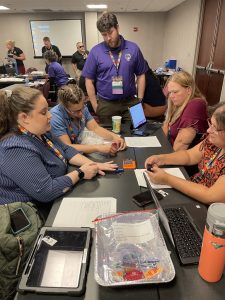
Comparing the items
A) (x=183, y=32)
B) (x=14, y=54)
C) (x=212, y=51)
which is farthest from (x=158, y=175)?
(x=14, y=54)

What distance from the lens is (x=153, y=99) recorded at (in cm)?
299

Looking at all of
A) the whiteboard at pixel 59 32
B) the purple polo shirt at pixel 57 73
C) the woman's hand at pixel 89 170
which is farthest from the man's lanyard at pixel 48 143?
the whiteboard at pixel 59 32

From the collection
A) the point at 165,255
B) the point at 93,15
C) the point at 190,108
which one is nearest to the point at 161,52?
the point at 93,15

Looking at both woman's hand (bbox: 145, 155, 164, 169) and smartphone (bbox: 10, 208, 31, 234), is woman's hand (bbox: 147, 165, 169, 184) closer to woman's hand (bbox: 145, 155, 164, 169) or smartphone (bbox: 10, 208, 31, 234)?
woman's hand (bbox: 145, 155, 164, 169)

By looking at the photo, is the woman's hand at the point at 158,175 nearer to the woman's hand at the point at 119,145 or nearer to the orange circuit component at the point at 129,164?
the orange circuit component at the point at 129,164

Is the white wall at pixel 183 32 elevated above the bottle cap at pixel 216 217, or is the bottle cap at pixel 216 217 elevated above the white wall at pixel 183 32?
the white wall at pixel 183 32

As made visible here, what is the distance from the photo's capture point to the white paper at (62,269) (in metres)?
0.79

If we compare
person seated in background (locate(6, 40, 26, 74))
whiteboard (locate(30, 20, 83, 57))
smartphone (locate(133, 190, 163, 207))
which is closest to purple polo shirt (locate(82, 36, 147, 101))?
smartphone (locate(133, 190, 163, 207))

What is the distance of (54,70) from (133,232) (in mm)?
4756

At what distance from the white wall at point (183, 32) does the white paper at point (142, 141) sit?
4.65 meters

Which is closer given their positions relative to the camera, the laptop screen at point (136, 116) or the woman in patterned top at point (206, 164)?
the woman in patterned top at point (206, 164)

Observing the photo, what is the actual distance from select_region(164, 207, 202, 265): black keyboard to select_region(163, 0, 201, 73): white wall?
5644mm

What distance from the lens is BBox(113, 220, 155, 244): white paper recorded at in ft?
2.92

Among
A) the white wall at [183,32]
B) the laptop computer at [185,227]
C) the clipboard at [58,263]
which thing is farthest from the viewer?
the white wall at [183,32]
